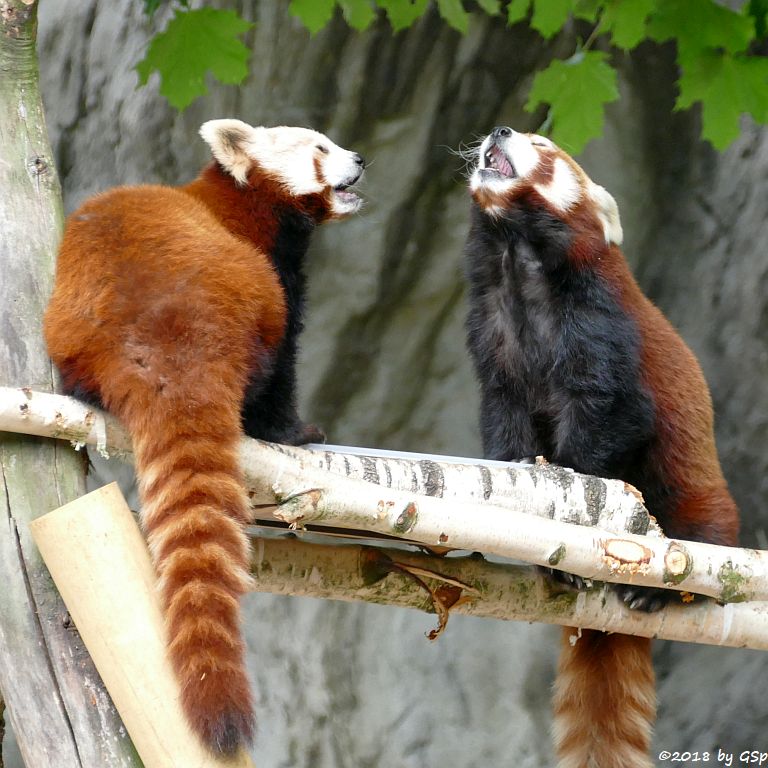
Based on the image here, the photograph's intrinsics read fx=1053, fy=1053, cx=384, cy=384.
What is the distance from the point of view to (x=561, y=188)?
12.2ft

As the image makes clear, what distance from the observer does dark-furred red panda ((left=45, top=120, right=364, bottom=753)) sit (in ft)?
7.20

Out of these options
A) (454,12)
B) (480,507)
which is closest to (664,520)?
(480,507)

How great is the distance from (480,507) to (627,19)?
2328 millimetres

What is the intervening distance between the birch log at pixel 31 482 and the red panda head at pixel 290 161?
0.67m

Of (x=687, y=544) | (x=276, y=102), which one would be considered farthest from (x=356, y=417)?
(x=687, y=544)

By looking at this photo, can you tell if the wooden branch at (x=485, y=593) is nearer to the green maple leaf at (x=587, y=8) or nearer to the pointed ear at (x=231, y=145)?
the pointed ear at (x=231, y=145)

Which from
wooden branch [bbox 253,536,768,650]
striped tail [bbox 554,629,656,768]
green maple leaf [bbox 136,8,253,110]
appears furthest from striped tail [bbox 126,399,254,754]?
green maple leaf [bbox 136,8,253,110]

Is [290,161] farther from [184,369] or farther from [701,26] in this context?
[701,26]

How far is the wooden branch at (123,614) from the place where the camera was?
2.22 meters

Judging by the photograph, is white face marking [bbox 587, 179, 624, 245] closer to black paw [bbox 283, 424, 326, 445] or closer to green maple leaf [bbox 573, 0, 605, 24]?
green maple leaf [bbox 573, 0, 605, 24]

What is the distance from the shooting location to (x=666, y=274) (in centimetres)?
520

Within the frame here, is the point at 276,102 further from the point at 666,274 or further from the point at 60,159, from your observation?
the point at 666,274

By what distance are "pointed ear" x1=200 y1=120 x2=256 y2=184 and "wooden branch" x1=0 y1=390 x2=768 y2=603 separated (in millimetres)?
1068

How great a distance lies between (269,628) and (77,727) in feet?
9.47
